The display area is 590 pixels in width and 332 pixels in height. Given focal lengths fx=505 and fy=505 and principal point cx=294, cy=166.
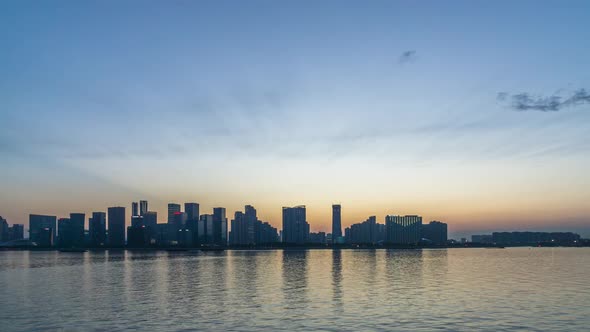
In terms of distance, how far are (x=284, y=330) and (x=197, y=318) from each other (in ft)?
40.2

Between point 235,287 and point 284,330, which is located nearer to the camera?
point 284,330

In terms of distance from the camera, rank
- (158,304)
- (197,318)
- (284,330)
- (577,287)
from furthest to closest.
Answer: (577,287) < (158,304) < (197,318) < (284,330)

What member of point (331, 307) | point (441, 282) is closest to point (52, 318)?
point (331, 307)

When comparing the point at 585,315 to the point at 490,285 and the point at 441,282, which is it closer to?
the point at 490,285

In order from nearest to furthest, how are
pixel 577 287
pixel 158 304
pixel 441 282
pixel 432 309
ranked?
pixel 432 309
pixel 158 304
pixel 577 287
pixel 441 282

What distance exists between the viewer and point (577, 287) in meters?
87.7

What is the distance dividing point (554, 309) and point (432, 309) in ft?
49.4

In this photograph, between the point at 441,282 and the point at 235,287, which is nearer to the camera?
the point at 235,287

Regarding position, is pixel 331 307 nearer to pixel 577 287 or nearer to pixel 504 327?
pixel 504 327

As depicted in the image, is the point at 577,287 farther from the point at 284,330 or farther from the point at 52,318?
the point at 52,318

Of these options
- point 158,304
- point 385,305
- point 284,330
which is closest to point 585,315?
point 385,305

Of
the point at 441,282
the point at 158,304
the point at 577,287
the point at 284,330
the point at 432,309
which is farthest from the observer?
the point at 441,282

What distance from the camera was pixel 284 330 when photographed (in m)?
48.2

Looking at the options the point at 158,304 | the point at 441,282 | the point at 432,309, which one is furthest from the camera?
the point at 441,282
